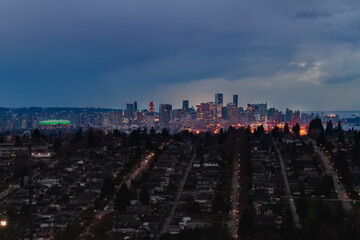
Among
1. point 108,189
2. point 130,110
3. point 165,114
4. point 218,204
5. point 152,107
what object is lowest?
point 218,204

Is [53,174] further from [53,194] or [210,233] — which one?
[210,233]

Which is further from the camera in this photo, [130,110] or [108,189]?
[130,110]

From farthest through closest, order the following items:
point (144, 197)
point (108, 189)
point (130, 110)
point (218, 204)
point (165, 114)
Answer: point (130, 110)
point (165, 114)
point (108, 189)
point (144, 197)
point (218, 204)

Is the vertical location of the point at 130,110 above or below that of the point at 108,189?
above

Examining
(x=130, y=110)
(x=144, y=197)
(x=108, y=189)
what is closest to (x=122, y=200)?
(x=144, y=197)

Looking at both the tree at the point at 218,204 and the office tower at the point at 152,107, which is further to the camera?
the office tower at the point at 152,107

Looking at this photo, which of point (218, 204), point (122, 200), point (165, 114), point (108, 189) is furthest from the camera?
point (165, 114)

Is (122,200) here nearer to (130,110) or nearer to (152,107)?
(130,110)

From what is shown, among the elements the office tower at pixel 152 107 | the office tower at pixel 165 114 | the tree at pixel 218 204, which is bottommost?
the tree at pixel 218 204

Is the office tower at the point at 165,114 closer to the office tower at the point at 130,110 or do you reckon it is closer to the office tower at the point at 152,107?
the office tower at the point at 152,107

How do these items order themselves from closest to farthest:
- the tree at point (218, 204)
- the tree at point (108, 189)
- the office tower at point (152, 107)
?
the tree at point (218, 204), the tree at point (108, 189), the office tower at point (152, 107)

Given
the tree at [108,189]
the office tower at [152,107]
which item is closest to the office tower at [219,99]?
the office tower at [152,107]
